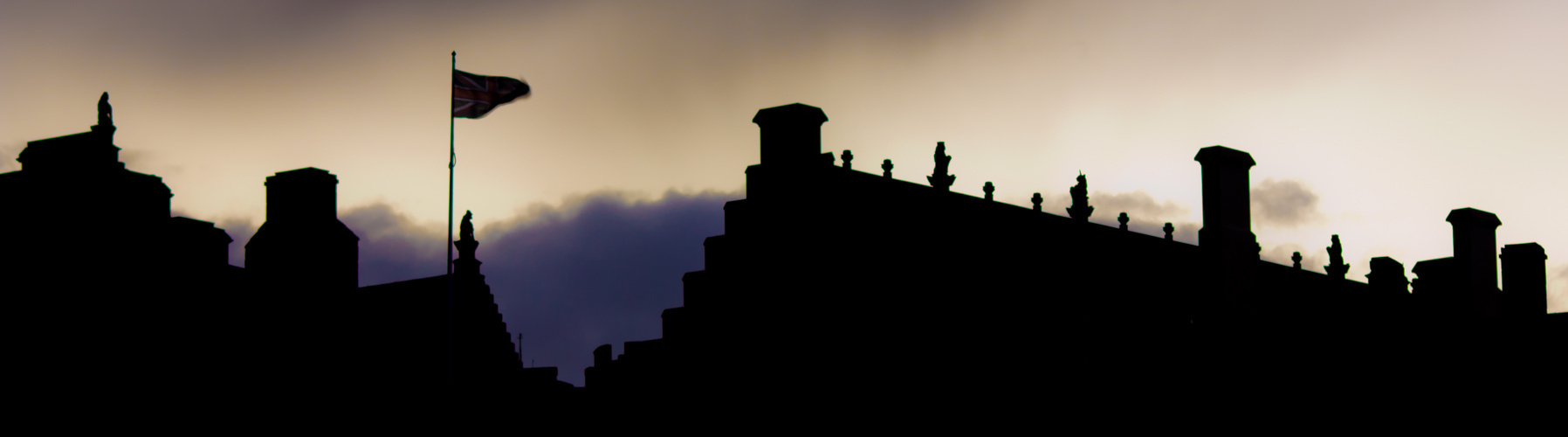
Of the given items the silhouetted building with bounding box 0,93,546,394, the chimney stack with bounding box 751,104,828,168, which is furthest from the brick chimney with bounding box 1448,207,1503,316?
the silhouetted building with bounding box 0,93,546,394

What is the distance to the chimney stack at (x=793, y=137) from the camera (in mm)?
26844

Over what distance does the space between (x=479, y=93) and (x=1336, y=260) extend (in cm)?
2165

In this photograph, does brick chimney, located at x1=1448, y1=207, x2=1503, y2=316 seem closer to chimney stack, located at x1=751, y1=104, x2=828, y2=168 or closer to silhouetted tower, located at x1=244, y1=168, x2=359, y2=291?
chimney stack, located at x1=751, y1=104, x2=828, y2=168

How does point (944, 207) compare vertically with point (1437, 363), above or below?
above

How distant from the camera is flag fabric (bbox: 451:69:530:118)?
103ft

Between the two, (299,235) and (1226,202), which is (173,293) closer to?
(299,235)

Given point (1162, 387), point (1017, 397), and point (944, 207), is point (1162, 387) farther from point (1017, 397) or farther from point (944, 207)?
point (944, 207)

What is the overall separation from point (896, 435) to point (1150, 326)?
494cm

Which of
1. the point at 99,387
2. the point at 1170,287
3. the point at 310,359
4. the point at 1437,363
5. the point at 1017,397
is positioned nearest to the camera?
the point at 1437,363

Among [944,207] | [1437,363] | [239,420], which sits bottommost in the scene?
[239,420]

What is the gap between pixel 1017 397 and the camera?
2528 centimetres

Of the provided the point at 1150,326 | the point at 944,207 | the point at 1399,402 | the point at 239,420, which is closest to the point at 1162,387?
the point at 1150,326

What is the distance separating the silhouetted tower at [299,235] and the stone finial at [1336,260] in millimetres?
28771

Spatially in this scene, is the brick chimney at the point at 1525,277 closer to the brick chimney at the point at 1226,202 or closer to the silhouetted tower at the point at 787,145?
the brick chimney at the point at 1226,202
